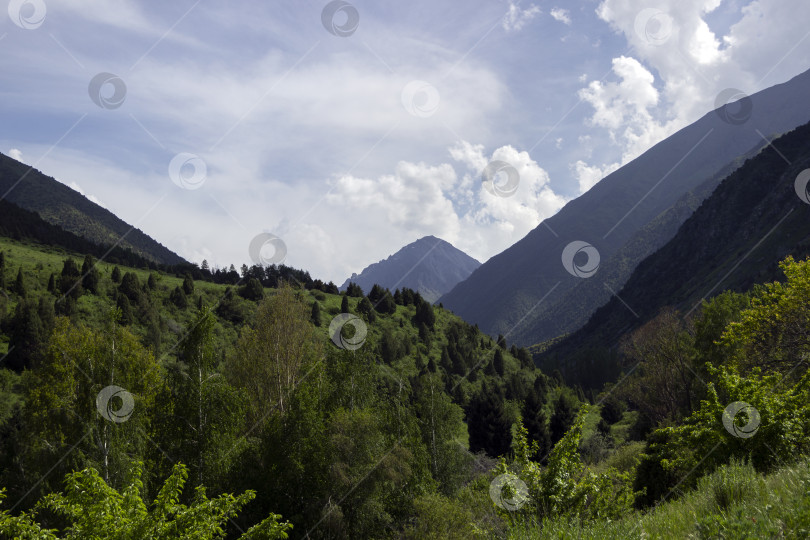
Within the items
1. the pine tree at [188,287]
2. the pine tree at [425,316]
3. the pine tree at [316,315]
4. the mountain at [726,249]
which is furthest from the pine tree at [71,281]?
the mountain at [726,249]

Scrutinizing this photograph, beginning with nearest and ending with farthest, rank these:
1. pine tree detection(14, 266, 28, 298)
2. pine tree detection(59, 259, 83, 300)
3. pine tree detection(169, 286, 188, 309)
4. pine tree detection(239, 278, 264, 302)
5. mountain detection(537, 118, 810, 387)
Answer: pine tree detection(14, 266, 28, 298)
pine tree detection(59, 259, 83, 300)
pine tree detection(169, 286, 188, 309)
pine tree detection(239, 278, 264, 302)
mountain detection(537, 118, 810, 387)

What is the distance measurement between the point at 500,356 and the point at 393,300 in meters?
27.3

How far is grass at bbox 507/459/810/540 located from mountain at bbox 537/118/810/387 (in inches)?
4557

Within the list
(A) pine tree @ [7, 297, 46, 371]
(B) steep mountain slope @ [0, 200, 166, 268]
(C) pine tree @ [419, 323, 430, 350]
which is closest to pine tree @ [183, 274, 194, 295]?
(B) steep mountain slope @ [0, 200, 166, 268]

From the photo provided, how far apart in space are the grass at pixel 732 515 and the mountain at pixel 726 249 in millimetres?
115749

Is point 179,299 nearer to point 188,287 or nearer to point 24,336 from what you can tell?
point 188,287

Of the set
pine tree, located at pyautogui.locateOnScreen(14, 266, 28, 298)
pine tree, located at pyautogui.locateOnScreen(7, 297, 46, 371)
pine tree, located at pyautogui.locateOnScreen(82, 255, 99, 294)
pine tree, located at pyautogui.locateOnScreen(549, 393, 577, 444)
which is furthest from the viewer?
pine tree, located at pyautogui.locateOnScreen(82, 255, 99, 294)

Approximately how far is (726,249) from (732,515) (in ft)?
596

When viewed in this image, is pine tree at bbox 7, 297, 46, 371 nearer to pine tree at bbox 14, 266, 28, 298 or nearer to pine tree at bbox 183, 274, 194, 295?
pine tree at bbox 14, 266, 28, 298

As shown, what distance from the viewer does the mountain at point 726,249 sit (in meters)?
119

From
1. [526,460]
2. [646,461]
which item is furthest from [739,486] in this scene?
[646,461]

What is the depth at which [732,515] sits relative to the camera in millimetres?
5949

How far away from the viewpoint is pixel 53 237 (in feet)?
370

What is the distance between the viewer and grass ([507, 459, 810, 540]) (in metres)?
5.41
